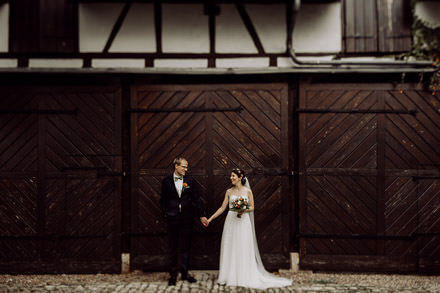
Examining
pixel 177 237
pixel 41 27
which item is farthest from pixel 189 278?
pixel 41 27

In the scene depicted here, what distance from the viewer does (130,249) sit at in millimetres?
6535

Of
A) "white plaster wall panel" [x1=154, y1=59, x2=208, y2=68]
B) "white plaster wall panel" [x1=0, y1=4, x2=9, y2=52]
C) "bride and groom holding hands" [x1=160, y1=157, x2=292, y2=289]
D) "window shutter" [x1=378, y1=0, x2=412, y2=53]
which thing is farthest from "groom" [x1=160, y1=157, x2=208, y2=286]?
"window shutter" [x1=378, y1=0, x2=412, y2=53]

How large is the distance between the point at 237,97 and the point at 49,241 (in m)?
3.82

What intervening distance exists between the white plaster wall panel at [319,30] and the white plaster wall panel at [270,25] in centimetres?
23

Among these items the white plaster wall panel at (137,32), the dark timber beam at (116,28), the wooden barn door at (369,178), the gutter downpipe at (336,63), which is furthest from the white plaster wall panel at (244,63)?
the dark timber beam at (116,28)

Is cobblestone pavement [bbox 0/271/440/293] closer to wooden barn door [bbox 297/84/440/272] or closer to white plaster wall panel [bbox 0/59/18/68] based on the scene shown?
wooden barn door [bbox 297/84/440/272]

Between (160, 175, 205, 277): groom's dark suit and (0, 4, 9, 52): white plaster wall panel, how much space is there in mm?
3468

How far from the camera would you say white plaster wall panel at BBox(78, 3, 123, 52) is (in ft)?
21.4

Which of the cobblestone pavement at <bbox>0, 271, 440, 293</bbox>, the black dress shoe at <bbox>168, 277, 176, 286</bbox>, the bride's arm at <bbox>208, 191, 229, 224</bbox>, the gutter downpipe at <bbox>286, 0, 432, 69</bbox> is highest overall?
the gutter downpipe at <bbox>286, 0, 432, 69</bbox>

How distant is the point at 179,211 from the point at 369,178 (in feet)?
10.1

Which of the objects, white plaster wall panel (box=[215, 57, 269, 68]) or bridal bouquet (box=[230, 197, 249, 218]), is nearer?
bridal bouquet (box=[230, 197, 249, 218])

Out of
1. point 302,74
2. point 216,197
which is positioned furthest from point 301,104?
point 216,197

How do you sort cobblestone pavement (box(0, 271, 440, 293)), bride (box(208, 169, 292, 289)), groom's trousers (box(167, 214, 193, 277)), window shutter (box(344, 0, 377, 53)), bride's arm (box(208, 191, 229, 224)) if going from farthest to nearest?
window shutter (box(344, 0, 377, 53))
bride's arm (box(208, 191, 229, 224))
groom's trousers (box(167, 214, 193, 277))
bride (box(208, 169, 292, 289))
cobblestone pavement (box(0, 271, 440, 293))

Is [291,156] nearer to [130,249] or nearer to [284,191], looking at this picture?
[284,191]
